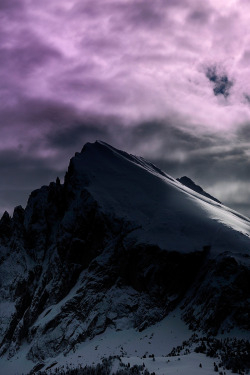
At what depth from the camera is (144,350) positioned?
38406 mm

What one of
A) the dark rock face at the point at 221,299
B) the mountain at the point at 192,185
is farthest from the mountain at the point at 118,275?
the mountain at the point at 192,185

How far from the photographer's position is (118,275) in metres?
51.7

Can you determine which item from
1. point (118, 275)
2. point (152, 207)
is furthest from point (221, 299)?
point (152, 207)

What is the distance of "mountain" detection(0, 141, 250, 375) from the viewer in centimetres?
4119

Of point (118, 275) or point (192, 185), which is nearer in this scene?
point (118, 275)

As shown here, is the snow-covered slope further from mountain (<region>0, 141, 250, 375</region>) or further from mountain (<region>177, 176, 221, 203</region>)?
mountain (<region>177, 176, 221, 203</region>)

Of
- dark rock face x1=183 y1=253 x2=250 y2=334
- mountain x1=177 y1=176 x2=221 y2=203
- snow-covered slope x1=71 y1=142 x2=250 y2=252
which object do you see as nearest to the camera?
dark rock face x1=183 y1=253 x2=250 y2=334

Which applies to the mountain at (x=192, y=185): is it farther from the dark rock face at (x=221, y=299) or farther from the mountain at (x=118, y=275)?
the dark rock face at (x=221, y=299)

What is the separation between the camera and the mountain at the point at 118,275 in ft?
135

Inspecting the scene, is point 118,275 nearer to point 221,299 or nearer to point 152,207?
point 152,207

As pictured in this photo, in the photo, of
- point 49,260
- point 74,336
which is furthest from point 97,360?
point 49,260

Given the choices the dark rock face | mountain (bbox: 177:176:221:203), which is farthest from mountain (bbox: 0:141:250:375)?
mountain (bbox: 177:176:221:203)

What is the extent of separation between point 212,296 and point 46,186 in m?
50.2

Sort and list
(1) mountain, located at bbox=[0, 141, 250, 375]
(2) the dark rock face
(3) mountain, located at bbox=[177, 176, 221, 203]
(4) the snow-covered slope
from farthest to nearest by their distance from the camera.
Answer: (3) mountain, located at bbox=[177, 176, 221, 203] → (4) the snow-covered slope → (1) mountain, located at bbox=[0, 141, 250, 375] → (2) the dark rock face
